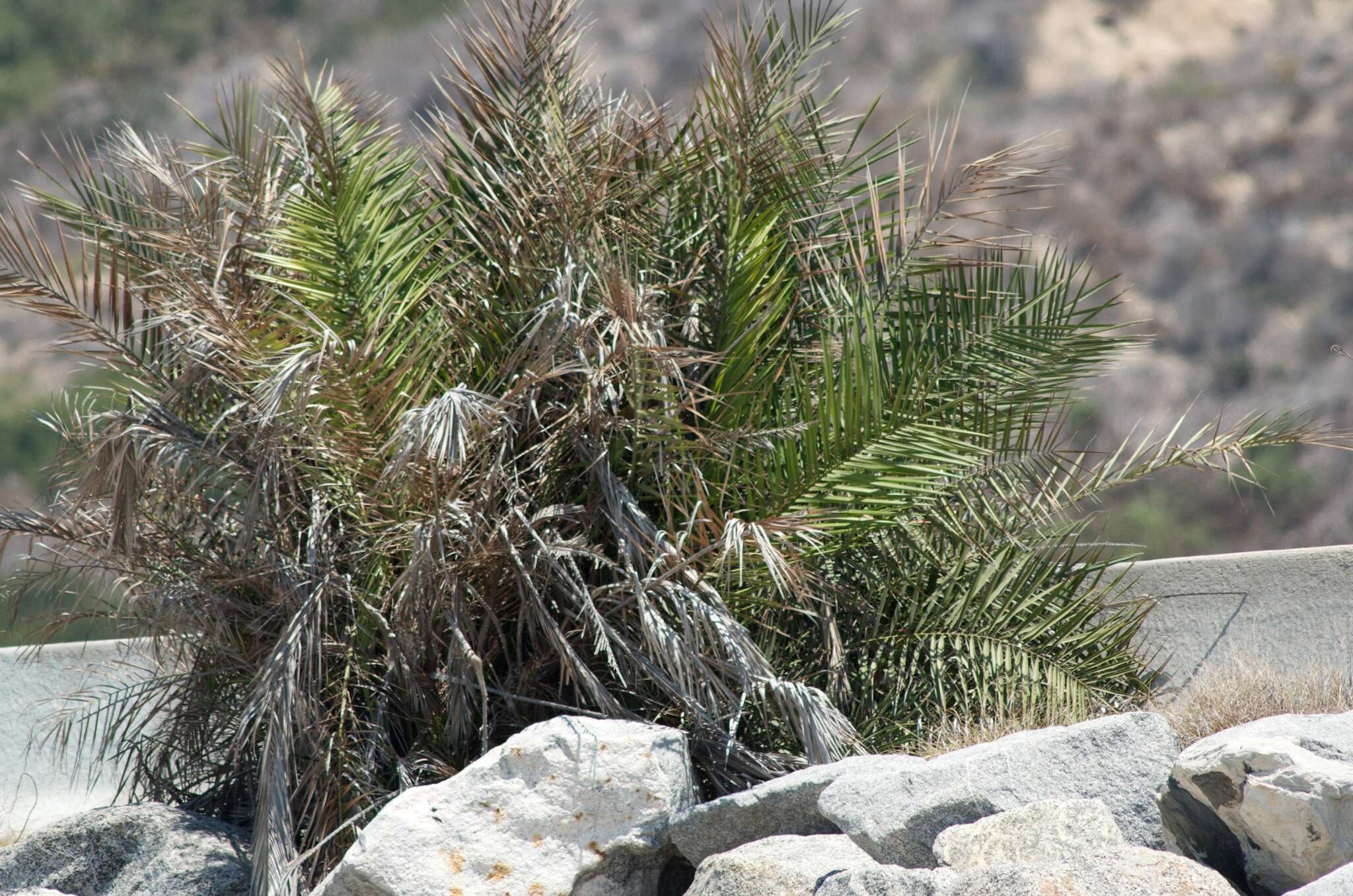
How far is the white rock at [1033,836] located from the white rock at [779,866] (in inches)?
8.0

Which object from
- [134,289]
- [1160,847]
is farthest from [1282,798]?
[134,289]

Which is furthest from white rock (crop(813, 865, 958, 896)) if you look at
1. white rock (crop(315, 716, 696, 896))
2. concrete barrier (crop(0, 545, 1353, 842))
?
concrete barrier (crop(0, 545, 1353, 842))

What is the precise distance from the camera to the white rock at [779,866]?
315 cm

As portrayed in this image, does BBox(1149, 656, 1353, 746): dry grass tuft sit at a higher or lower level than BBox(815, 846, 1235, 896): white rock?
higher

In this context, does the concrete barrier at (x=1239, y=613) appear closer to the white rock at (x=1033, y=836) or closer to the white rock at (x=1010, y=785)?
the white rock at (x=1010, y=785)

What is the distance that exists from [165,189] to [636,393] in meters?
2.21

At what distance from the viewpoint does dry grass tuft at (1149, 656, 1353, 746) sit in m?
4.10

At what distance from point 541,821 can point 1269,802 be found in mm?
1871

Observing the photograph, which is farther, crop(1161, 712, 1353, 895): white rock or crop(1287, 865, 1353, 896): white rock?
crop(1161, 712, 1353, 895): white rock

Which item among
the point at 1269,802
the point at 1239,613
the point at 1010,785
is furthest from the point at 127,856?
the point at 1239,613

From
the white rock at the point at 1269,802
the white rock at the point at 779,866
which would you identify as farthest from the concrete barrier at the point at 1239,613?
the white rock at the point at 779,866

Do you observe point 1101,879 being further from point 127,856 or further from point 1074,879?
point 127,856

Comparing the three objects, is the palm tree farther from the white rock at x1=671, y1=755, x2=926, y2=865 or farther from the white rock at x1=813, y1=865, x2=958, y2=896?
the white rock at x1=813, y1=865, x2=958, y2=896

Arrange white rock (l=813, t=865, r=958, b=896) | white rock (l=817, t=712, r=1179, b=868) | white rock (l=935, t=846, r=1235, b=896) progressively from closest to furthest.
Result: white rock (l=935, t=846, r=1235, b=896), white rock (l=813, t=865, r=958, b=896), white rock (l=817, t=712, r=1179, b=868)
